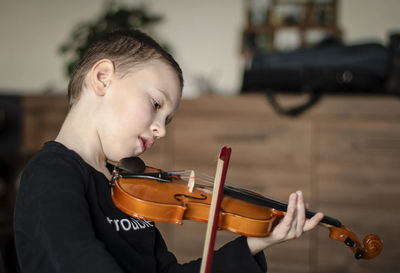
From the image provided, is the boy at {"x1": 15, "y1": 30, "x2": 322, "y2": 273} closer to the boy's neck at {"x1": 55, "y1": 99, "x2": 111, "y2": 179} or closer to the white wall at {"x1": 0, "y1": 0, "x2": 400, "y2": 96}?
the boy's neck at {"x1": 55, "y1": 99, "x2": 111, "y2": 179}

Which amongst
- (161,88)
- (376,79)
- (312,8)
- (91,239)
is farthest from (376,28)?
(91,239)

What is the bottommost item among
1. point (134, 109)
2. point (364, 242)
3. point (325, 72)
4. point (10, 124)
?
point (10, 124)

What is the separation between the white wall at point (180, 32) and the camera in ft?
7.52

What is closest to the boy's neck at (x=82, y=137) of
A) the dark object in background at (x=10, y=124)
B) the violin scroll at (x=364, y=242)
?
the violin scroll at (x=364, y=242)

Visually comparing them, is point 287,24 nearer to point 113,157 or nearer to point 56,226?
point 113,157

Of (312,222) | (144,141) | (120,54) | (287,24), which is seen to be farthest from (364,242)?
(287,24)

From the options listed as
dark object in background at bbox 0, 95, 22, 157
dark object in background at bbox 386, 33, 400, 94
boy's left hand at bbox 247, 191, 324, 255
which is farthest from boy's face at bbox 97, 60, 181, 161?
dark object in background at bbox 0, 95, 22, 157

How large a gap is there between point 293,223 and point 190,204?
0.18m

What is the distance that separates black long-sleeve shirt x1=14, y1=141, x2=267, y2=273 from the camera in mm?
460

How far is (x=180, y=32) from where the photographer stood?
2.42 metres

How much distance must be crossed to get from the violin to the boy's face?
55 millimetres

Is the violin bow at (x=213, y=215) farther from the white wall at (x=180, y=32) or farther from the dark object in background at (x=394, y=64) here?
the white wall at (x=180, y=32)

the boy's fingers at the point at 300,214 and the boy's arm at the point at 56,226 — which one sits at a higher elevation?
the boy's arm at the point at 56,226

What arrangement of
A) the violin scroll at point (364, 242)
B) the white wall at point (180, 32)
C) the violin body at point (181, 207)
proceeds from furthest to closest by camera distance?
the white wall at point (180, 32) < the violin scroll at point (364, 242) < the violin body at point (181, 207)
